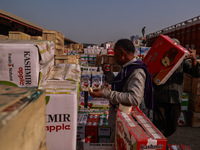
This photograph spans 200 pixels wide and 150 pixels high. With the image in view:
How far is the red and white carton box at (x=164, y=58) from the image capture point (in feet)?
6.50

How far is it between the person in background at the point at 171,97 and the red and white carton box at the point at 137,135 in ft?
4.95

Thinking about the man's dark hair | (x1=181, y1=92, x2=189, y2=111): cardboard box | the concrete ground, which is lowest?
the concrete ground

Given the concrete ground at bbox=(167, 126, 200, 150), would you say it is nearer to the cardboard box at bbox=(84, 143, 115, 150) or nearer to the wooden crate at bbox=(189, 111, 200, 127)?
the wooden crate at bbox=(189, 111, 200, 127)

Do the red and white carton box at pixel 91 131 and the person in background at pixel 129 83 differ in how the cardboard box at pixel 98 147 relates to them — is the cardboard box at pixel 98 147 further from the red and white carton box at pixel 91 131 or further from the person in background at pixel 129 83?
the red and white carton box at pixel 91 131

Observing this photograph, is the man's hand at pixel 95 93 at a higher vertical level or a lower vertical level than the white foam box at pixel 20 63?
lower

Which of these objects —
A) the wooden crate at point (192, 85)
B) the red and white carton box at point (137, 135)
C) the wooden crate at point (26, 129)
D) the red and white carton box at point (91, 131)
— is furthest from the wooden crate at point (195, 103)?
the wooden crate at point (26, 129)

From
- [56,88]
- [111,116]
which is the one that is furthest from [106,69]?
Answer: [56,88]

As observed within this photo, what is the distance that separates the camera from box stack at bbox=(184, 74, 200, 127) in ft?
14.4

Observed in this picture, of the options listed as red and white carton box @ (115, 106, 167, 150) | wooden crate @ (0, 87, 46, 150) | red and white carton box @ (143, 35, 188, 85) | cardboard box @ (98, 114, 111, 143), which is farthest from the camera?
cardboard box @ (98, 114, 111, 143)

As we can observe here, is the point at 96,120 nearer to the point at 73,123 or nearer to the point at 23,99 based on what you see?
the point at 73,123

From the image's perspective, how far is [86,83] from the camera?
4.25 m

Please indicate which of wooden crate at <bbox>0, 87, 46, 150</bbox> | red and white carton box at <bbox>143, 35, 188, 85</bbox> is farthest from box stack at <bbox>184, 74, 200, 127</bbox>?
wooden crate at <bbox>0, 87, 46, 150</bbox>

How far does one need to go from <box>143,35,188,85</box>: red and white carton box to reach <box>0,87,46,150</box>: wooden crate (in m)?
1.81

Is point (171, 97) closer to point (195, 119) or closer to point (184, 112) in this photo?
point (184, 112)
